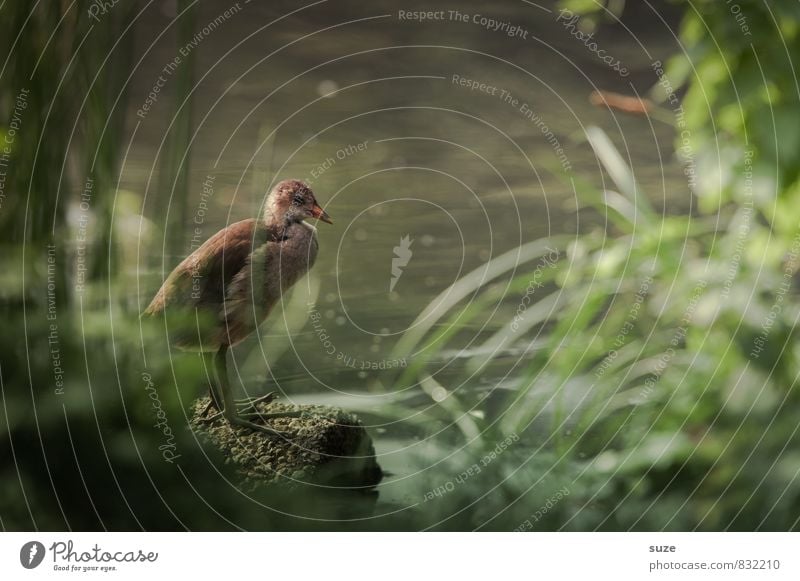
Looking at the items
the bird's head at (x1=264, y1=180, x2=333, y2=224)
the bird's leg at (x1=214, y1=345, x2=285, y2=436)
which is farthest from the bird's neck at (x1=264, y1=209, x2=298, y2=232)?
the bird's leg at (x1=214, y1=345, x2=285, y2=436)

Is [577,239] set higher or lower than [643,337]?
higher

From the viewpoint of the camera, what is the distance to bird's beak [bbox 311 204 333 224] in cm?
88

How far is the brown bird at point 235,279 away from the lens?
86 cm

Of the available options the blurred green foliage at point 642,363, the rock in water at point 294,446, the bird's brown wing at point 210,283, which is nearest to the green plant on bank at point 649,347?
the blurred green foliage at point 642,363

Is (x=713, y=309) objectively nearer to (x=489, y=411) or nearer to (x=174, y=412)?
(x=489, y=411)

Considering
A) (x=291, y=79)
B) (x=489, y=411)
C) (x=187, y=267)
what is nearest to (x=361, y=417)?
(x=489, y=411)

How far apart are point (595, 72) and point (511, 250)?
23 centimetres

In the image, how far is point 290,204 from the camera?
0.87 metres

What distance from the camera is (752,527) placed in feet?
3.05

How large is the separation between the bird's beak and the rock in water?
220mm

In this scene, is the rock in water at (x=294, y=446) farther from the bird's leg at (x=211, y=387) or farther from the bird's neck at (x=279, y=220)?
the bird's neck at (x=279, y=220)

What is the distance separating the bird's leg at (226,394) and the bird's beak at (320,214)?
183mm

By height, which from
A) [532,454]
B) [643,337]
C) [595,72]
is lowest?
[532,454]
